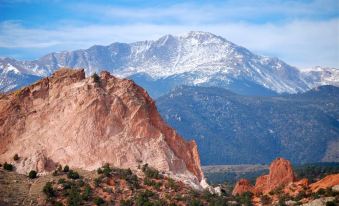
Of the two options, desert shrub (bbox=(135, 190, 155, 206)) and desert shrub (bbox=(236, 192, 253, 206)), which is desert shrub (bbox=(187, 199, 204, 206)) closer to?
desert shrub (bbox=(135, 190, 155, 206))

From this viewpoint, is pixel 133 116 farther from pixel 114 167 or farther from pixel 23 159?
pixel 23 159

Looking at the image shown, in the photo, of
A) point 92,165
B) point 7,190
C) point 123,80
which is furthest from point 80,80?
point 7,190

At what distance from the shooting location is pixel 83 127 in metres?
92.9

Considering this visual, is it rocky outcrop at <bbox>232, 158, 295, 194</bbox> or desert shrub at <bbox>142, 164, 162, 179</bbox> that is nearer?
desert shrub at <bbox>142, 164, 162, 179</bbox>

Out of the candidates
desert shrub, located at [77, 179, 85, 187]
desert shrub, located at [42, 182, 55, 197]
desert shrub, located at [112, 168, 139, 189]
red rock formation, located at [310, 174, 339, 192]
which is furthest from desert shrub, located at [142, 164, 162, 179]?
red rock formation, located at [310, 174, 339, 192]

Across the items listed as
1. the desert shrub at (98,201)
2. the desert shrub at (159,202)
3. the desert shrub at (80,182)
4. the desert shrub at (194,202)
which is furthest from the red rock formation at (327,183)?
→ the desert shrub at (80,182)

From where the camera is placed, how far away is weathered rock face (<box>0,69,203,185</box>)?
91375 mm

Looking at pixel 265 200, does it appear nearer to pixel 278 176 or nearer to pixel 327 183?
pixel 327 183

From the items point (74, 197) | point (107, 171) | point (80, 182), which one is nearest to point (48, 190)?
point (74, 197)

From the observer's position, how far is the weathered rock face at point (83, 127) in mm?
91375

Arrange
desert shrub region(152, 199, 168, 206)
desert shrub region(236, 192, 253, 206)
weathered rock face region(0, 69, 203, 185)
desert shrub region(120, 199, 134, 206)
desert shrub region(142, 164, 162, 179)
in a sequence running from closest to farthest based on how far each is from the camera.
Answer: desert shrub region(120, 199, 134, 206), desert shrub region(152, 199, 168, 206), desert shrub region(142, 164, 162, 179), weathered rock face region(0, 69, 203, 185), desert shrub region(236, 192, 253, 206)

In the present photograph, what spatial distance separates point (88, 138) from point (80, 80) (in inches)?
445

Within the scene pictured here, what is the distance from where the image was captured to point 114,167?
90438 mm

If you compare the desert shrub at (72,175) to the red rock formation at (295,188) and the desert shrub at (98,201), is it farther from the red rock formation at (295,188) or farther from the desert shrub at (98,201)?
the red rock formation at (295,188)
